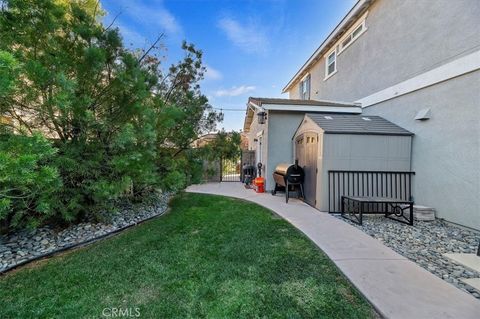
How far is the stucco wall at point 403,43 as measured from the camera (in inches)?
200

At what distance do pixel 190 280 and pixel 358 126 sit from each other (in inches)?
236

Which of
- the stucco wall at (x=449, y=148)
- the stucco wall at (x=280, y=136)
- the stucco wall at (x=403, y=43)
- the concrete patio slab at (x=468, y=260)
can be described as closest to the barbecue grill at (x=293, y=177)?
the stucco wall at (x=280, y=136)

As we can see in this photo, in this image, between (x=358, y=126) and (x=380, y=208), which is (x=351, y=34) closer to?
(x=358, y=126)

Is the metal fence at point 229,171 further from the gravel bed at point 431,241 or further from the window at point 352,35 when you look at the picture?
the gravel bed at point 431,241

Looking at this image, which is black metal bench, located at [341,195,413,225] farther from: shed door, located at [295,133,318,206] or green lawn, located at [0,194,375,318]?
green lawn, located at [0,194,375,318]

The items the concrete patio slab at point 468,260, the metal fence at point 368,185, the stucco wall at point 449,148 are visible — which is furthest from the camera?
the metal fence at point 368,185

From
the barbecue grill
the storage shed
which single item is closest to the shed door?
the storage shed

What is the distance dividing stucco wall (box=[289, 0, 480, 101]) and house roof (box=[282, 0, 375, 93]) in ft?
1.36

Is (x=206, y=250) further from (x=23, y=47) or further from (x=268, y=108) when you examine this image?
(x=268, y=108)

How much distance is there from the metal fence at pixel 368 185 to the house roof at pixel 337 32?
6.19 meters

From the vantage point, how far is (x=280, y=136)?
9086mm

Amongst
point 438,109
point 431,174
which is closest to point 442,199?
point 431,174

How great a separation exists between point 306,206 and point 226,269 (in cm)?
415

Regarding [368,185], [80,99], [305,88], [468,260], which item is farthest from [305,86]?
[80,99]
